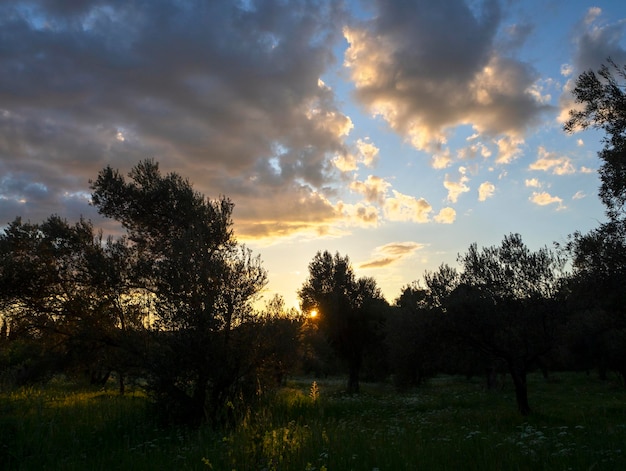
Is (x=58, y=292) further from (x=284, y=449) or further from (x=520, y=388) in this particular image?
(x=520, y=388)

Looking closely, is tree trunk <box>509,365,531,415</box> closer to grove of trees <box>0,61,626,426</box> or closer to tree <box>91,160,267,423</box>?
grove of trees <box>0,61,626,426</box>

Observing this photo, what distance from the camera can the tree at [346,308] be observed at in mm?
44375

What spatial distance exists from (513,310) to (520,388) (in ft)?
12.4

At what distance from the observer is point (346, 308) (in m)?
44.4

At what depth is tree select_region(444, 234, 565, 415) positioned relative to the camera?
845 inches

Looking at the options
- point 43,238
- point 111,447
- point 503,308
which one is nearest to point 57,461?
point 111,447

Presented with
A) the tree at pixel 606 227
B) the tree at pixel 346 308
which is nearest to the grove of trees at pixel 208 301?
the tree at pixel 606 227


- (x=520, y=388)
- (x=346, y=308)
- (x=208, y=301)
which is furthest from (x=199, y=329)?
(x=346, y=308)

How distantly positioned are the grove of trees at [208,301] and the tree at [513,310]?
2.7 inches

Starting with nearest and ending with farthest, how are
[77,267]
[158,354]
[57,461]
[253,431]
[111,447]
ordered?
[253,431] < [57,461] < [111,447] < [158,354] < [77,267]

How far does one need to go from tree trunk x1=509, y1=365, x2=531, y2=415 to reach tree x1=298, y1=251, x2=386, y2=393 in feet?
75.1

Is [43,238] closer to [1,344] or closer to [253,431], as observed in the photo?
[1,344]

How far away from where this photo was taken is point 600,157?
15727 mm

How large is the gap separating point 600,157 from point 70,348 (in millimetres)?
26068
